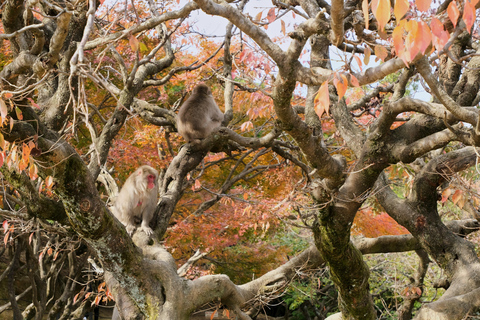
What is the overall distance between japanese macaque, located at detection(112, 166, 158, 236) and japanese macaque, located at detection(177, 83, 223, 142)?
3.39ft

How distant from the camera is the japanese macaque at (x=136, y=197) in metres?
6.74

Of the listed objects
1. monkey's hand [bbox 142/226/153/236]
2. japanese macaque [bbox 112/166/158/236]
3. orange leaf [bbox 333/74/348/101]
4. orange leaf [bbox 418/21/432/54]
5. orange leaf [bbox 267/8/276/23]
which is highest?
orange leaf [bbox 267/8/276/23]

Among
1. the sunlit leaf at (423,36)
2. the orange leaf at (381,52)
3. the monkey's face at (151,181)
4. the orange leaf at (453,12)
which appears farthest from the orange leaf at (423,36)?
the monkey's face at (151,181)

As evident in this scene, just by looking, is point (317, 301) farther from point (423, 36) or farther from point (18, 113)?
point (423, 36)

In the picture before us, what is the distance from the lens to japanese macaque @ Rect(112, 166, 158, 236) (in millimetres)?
6738

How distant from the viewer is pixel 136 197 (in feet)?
22.4

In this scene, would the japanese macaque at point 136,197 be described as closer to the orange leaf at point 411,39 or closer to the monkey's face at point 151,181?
the monkey's face at point 151,181

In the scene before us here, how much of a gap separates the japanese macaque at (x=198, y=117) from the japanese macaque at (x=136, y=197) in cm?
103

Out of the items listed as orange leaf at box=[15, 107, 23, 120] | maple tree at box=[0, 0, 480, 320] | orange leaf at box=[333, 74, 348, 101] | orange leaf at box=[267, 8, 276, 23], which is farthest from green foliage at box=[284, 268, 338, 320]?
orange leaf at box=[333, 74, 348, 101]

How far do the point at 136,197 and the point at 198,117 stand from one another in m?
1.97

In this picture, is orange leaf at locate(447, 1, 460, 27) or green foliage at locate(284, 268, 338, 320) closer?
orange leaf at locate(447, 1, 460, 27)

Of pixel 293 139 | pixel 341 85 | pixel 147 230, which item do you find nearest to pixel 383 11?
pixel 341 85

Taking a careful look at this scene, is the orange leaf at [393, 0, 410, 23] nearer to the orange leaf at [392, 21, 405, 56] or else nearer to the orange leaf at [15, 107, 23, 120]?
the orange leaf at [392, 21, 405, 56]

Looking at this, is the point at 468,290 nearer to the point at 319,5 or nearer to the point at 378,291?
the point at 319,5
